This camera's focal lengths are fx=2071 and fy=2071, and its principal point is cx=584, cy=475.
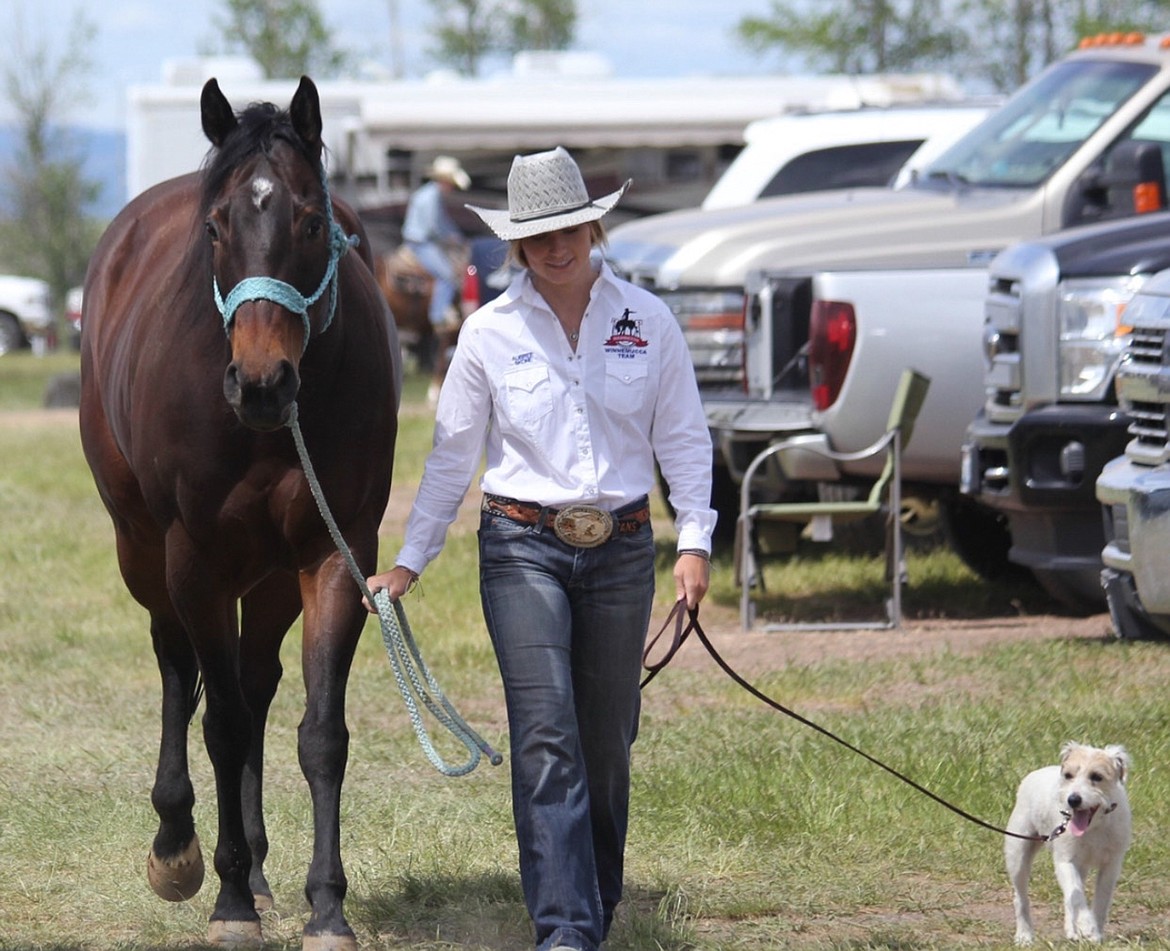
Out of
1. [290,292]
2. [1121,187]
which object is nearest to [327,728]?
[290,292]

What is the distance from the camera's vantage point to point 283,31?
6944 cm

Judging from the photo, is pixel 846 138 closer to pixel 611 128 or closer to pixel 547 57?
pixel 611 128

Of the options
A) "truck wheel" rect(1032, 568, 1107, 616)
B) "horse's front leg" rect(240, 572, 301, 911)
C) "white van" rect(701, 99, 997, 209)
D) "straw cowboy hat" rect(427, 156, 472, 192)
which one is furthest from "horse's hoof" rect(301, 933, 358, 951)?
"straw cowboy hat" rect(427, 156, 472, 192)

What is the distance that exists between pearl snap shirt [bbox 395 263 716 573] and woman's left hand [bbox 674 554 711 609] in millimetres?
39

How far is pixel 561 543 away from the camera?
15.2 feet

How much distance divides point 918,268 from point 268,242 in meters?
5.15

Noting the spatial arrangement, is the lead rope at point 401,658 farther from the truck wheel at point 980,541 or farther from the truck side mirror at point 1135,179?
the truck wheel at point 980,541

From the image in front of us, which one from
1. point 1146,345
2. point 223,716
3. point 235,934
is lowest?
point 235,934

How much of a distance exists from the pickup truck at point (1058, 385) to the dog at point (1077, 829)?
3.08 metres

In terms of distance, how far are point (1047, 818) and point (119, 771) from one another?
3.39 m

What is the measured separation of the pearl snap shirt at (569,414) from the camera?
182 inches

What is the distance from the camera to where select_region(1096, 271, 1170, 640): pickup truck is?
6.33m

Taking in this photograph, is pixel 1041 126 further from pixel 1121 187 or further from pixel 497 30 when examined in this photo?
pixel 497 30

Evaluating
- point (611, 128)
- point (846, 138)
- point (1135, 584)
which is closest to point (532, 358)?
point (1135, 584)
